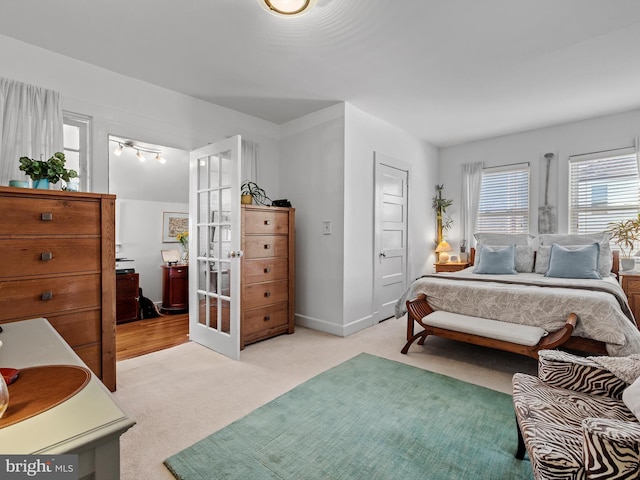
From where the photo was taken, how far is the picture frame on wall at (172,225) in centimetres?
545

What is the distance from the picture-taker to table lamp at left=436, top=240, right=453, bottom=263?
5293mm

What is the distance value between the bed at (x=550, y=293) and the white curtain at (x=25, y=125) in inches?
136

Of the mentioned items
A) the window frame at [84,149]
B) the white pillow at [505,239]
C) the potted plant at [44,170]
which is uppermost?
the window frame at [84,149]

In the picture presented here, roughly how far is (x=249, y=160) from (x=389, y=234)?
6.72 feet

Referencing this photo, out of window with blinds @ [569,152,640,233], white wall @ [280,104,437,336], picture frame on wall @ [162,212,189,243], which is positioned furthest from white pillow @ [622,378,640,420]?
picture frame on wall @ [162,212,189,243]

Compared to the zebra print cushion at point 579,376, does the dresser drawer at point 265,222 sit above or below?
above

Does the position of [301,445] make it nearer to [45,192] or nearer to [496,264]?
[45,192]

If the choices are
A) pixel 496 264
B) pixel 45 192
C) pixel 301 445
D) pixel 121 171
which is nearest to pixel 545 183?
pixel 496 264

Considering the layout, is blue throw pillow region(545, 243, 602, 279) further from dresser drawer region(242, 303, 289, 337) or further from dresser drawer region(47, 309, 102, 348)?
dresser drawer region(47, 309, 102, 348)

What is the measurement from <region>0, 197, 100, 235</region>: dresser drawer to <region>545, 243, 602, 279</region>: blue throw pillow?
4.31m

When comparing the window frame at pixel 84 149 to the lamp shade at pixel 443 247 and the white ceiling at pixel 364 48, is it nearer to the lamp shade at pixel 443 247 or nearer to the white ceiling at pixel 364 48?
the white ceiling at pixel 364 48

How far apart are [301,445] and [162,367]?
1.64 meters

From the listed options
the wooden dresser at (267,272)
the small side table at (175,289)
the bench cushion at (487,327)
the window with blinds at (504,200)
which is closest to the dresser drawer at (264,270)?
the wooden dresser at (267,272)

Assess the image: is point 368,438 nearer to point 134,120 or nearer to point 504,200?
point 134,120
